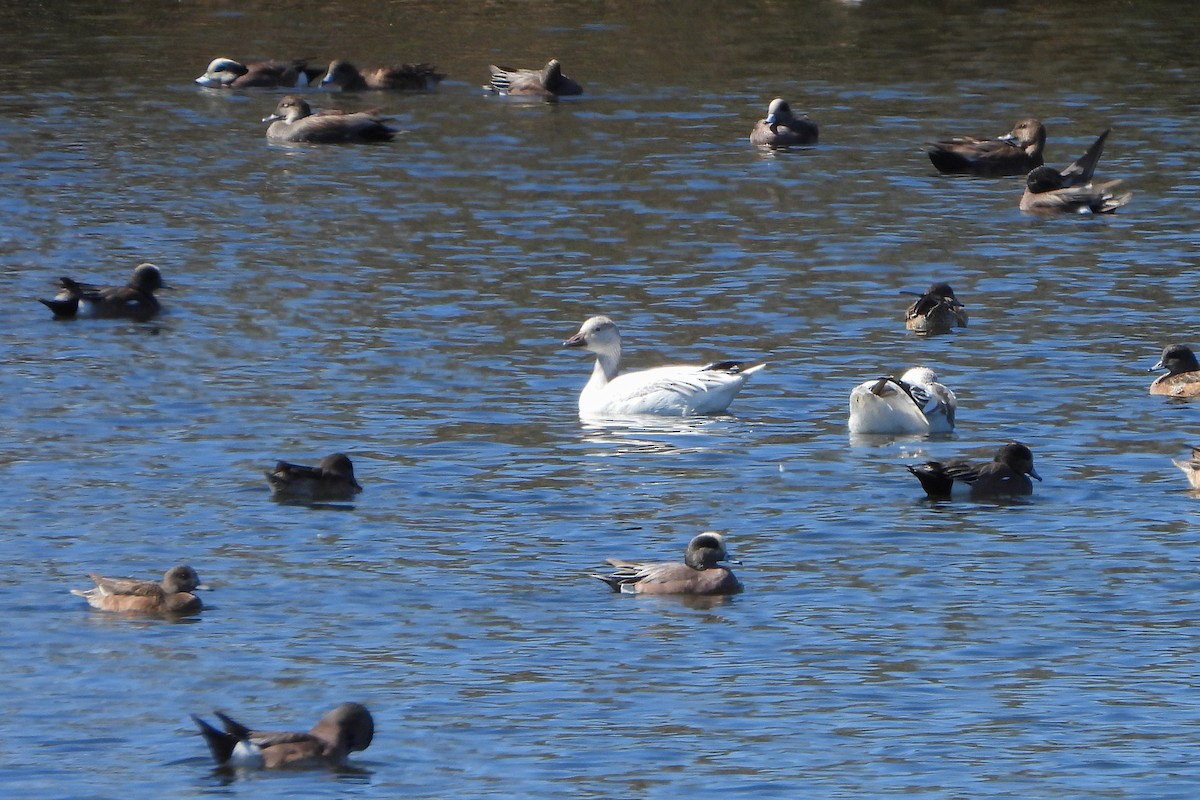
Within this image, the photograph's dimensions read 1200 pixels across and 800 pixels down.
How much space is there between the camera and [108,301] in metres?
24.1

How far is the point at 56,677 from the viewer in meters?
13.4

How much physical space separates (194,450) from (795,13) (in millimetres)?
32644

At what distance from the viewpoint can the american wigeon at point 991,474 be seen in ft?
56.5

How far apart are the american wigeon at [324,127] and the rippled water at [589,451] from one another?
32.4 inches

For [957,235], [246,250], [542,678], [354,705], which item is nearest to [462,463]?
[542,678]

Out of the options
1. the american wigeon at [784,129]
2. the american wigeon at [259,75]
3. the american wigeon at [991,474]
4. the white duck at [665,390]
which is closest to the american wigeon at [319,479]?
the white duck at [665,390]

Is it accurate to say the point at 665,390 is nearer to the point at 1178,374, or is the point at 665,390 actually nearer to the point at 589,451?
the point at 589,451

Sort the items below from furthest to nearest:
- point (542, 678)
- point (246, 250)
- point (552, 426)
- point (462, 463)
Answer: point (246, 250)
point (552, 426)
point (462, 463)
point (542, 678)

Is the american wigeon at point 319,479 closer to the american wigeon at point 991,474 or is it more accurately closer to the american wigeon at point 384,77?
the american wigeon at point 991,474

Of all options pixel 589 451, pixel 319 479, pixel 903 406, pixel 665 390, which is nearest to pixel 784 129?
pixel 665 390

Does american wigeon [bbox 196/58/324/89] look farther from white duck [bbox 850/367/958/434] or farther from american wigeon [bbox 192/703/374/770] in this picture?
american wigeon [bbox 192/703/374/770]

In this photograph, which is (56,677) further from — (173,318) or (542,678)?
(173,318)

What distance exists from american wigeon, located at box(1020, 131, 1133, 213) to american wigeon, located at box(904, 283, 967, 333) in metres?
6.94

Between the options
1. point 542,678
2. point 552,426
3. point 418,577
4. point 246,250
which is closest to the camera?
point 542,678
